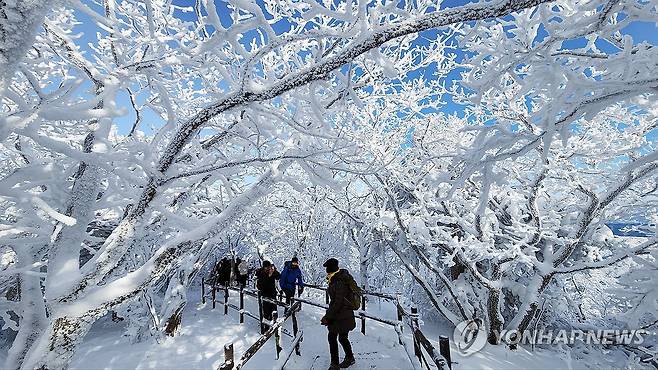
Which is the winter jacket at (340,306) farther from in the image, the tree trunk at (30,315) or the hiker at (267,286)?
the hiker at (267,286)

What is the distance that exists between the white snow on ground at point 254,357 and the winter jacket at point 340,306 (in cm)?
104

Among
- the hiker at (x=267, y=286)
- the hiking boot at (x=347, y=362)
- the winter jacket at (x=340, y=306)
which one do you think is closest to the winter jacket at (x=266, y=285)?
the hiker at (x=267, y=286)

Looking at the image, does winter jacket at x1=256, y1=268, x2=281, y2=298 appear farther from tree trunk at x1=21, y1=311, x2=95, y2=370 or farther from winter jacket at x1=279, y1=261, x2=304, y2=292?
tree trunk at x1=21, y1=311, x2=95, y2=370

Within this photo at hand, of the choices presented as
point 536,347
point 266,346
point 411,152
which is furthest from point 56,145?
point 536,347

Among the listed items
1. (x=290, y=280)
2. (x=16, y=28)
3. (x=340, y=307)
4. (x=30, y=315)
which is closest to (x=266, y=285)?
(x=290, y=280)

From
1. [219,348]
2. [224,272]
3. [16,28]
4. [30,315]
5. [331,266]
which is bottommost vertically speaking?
[219,348]

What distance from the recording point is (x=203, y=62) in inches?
107

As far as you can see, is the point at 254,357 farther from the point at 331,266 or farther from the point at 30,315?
the point at 30,315

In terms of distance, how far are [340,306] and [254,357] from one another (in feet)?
8.90

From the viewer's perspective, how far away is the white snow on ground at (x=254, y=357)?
244 inches

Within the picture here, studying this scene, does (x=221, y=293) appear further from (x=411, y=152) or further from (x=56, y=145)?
(x=56, y=145)

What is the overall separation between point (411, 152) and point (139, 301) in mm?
9933

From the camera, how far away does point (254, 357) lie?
659 centimetres

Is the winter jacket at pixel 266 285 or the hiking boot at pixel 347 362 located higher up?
the winter jacket at pixel 266 285
